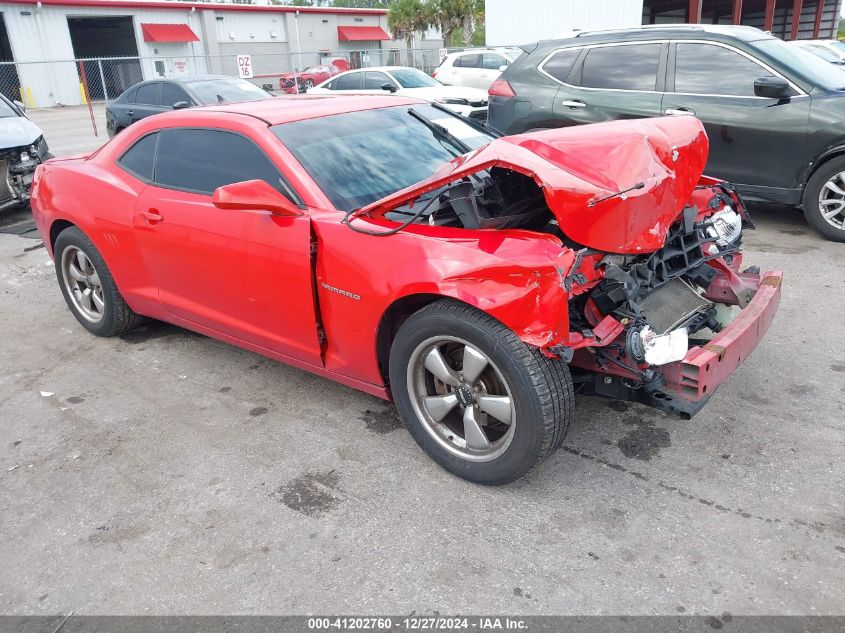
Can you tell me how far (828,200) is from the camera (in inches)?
235

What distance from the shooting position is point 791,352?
409 centimetres

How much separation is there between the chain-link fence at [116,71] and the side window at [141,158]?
84.0 feet

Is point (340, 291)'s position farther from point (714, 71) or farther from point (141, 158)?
point (714, 71)

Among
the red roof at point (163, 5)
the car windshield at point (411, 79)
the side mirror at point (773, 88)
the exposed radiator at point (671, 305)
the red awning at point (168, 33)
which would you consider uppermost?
the red roof at point (163, 5)

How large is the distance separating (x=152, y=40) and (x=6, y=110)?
29969mm

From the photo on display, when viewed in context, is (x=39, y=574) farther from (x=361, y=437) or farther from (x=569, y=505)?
(x=569, y=505)

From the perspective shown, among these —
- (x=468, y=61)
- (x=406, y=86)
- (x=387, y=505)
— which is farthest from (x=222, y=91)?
(x=387, y=505)

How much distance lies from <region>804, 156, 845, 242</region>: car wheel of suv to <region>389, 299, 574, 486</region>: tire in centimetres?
445

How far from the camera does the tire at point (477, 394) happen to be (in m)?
2.70

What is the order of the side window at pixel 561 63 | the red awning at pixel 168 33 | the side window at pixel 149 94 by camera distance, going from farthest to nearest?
1. the red awning at pixel 168 33
2. the side window at pixel 149 94
3. the side window at pixel 561 63

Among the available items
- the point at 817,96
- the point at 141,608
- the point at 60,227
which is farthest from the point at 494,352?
the point at 817,96

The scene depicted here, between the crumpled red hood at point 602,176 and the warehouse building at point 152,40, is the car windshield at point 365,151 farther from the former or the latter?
the warehouse building at point 152,40

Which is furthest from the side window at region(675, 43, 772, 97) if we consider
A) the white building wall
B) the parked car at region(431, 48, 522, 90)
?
the white building wall

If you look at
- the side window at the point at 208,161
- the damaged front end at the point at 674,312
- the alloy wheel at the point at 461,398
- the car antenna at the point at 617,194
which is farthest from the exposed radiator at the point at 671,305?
the side window at the point at 208,161
